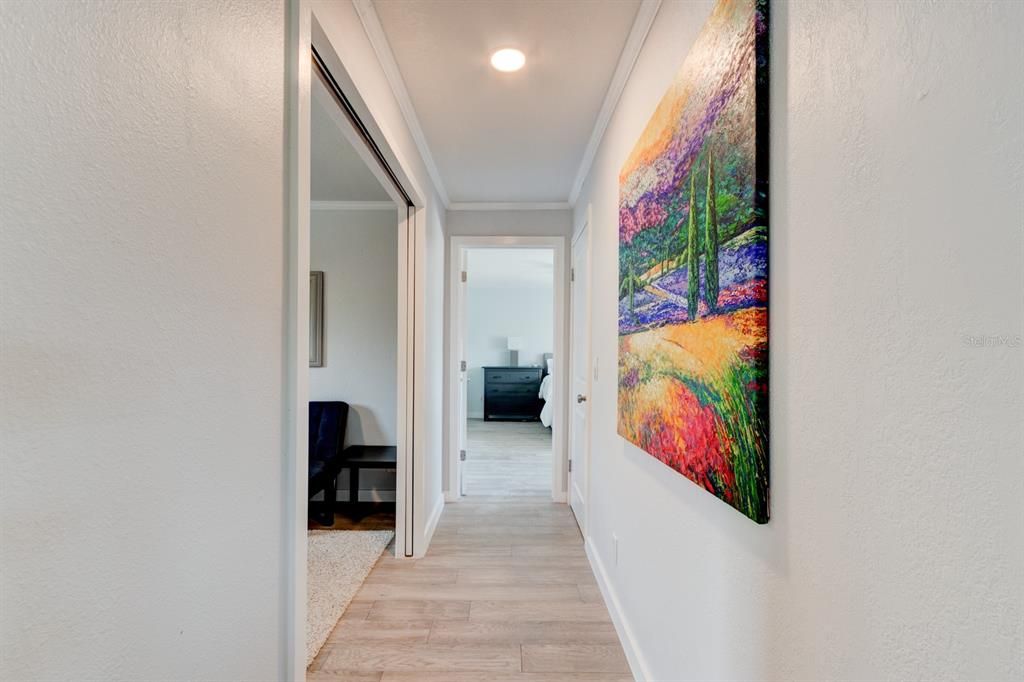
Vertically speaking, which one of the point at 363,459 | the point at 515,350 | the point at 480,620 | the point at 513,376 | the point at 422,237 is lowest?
the point at 480,620

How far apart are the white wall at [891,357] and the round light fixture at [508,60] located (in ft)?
4.06

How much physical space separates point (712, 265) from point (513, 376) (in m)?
7.00

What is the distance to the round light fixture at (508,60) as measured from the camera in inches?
75.7

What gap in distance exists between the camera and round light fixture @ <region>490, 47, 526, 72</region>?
1.92 m

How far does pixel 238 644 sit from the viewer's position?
3.16ft

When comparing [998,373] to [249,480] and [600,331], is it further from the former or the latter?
[600,331]

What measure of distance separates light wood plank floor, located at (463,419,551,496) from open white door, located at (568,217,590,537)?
67cm

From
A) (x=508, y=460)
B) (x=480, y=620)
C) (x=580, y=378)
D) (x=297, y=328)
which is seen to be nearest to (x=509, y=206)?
(x=580, y=378)

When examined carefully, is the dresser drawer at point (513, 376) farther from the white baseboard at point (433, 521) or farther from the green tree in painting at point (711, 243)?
the green tree in painting at point (711, 243)

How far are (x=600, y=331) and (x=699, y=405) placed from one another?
1.47 meters

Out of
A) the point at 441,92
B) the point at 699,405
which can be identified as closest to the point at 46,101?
the point at 699,405

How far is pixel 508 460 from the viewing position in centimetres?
527

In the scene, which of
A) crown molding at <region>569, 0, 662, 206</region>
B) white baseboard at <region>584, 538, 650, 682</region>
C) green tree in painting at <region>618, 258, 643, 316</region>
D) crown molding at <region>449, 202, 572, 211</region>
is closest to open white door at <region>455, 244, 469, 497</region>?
crown molding at <region>449, 202, 572, 211</region>

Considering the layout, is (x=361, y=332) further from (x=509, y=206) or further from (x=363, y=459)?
(x=509, y=206)
